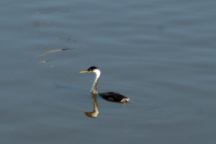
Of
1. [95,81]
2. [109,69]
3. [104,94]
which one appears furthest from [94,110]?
[109,69]

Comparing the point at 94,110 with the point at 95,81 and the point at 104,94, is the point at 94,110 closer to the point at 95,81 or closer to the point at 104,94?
the point at 104,94

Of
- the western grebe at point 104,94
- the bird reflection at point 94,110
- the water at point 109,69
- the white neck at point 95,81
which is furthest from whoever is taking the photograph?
the white neck at point 95,81

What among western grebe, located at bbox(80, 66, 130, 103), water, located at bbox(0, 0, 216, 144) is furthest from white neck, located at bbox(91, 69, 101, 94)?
water, located at bbox(0, 0, 216, 144)

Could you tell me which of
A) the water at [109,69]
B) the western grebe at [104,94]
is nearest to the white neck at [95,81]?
the western grebe at [104,94]

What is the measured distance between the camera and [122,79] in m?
17.3

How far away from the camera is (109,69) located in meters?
17.8

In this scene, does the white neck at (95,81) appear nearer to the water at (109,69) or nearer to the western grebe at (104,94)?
the western grebe at (104,94)

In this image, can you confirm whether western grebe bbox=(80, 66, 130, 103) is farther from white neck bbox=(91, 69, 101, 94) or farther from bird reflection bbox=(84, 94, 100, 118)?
bird reflection bbox=(84, 94, 100, 118)

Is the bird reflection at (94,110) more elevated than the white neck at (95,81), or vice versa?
the white neck at (95,81)

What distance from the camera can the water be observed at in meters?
15.4

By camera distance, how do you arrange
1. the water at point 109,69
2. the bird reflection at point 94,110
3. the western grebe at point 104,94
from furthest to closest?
the western grebe at point 104,94
the bird reflection at point 94,110
the water at point 109,69

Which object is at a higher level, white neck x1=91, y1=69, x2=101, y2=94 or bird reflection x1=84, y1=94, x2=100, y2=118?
white neck x1=91, y1=69, x2=101, y2=94

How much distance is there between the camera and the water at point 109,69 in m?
15.4

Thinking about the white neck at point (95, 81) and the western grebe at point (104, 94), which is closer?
the western grebe at point (104, 94)
